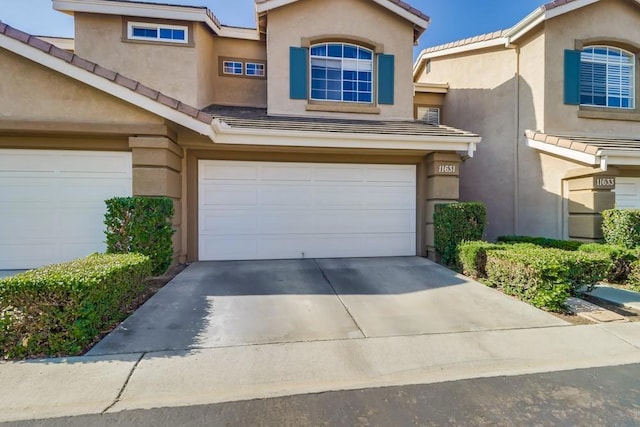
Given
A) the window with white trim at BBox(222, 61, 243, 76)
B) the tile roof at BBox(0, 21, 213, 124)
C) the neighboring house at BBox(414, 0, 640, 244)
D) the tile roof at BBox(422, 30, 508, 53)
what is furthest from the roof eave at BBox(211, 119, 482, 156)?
the tile roof at BBox(422, 30, 508, 53)

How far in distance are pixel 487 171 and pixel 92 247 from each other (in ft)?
37.2

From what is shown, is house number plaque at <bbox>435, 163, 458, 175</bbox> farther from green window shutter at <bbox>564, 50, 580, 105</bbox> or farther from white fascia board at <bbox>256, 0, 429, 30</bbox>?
white fascia board at <bbox>256, 0, 429, 30</bbox>

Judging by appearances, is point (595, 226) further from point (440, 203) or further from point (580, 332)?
point (580, 332)

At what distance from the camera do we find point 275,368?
3361mm

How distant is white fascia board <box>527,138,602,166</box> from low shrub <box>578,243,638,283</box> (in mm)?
2524

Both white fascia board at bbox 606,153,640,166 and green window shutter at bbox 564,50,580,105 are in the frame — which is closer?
Answer: white fascia board at bbox 606,153,640,166

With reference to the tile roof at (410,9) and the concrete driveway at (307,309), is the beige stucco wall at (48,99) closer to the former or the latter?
the concrete driveway at (307,309)

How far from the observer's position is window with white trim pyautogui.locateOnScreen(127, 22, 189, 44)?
9.26 meters

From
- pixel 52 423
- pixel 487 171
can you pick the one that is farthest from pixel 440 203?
pixel 52 423

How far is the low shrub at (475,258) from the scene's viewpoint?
6.60 metres

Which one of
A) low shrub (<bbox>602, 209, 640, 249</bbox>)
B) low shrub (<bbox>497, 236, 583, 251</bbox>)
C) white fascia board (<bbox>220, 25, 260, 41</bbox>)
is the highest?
white fascia board (<bbox>220, 25, 260, 41</bbox>)

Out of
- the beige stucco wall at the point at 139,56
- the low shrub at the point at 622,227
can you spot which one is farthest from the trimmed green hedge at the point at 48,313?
the low shrub at the point at 622,227

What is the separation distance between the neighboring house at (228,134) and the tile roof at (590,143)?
258 cm

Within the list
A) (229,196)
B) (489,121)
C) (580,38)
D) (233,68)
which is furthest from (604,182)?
(233,68)
